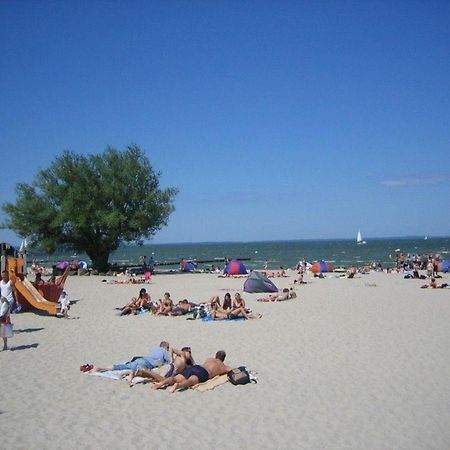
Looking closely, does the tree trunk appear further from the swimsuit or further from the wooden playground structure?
the swimsuit

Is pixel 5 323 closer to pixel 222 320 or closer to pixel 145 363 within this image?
pixel 145 363

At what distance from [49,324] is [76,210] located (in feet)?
73.7

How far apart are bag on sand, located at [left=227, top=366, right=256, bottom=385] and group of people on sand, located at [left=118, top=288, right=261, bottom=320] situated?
265 inches

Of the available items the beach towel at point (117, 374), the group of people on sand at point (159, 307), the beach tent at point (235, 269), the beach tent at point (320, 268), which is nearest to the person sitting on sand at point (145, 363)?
the beach towel at point (117, 374)

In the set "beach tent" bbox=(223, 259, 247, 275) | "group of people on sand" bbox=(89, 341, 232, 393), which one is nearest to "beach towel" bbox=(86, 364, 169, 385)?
"group of people on sand" bbox=(89, 341, 232, 393)

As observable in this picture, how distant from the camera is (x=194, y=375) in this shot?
8.43 meters

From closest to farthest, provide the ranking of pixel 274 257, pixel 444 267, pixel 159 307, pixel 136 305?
1. pixel 159 307
2. pixel 136 305
3. pixel 444 267
4. pixel 274 257

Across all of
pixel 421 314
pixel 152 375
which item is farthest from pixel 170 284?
pixel 152 375

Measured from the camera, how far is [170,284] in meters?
28.2

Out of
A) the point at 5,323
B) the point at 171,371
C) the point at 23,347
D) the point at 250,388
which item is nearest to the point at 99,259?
the point at 23,347

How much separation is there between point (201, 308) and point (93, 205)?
22454 millimetres

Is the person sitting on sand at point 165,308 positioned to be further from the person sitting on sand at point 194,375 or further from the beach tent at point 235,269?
the beach tent at point 235,269

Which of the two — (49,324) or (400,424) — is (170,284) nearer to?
(49,324)

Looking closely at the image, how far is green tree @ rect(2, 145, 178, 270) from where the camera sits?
36.2 meters
